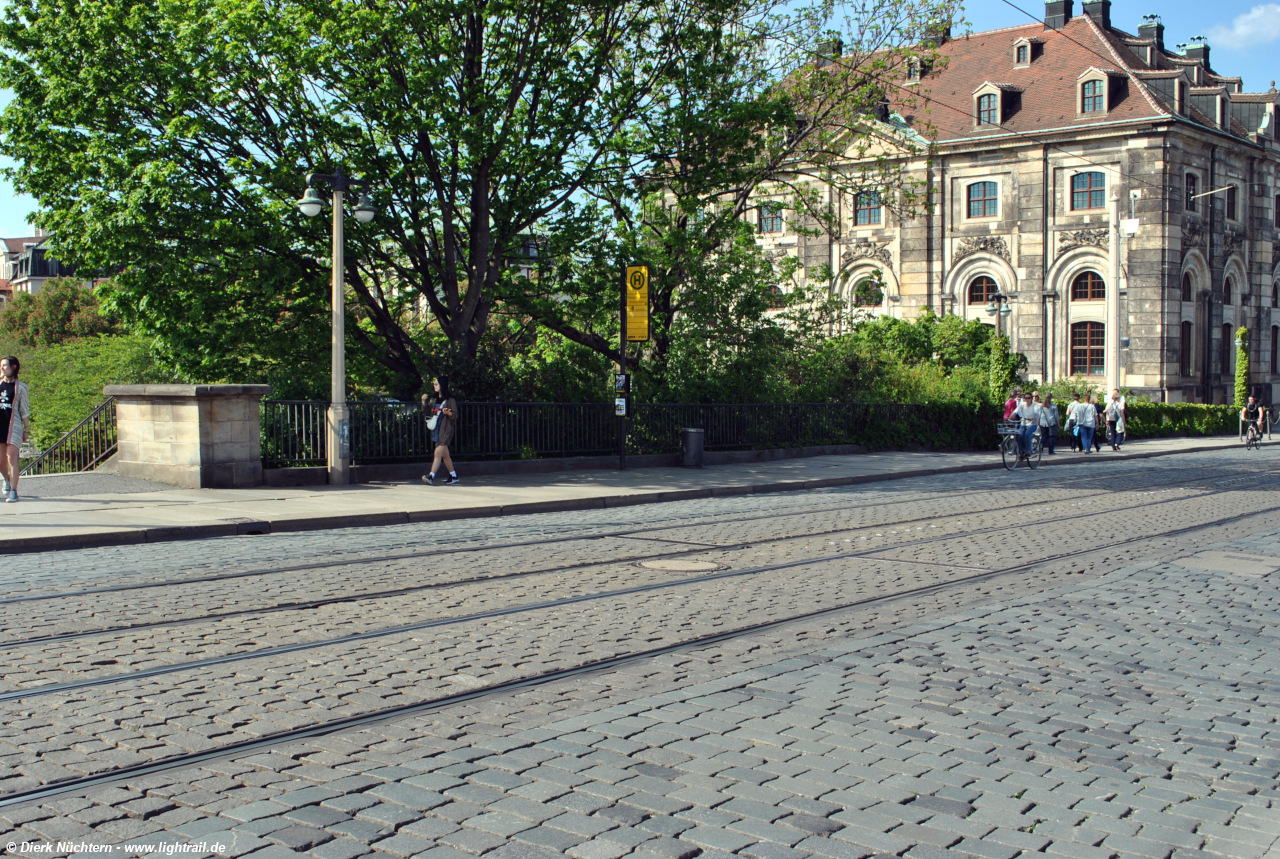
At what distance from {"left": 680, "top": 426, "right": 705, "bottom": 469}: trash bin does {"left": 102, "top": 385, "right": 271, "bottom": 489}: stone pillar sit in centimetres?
941

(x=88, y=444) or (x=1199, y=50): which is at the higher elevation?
(x=1199, y=50)

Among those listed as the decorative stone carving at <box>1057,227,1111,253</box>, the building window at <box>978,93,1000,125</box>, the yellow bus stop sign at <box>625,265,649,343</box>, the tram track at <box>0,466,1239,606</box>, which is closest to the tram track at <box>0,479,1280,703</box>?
the tram track at <box>0,466,1239,606</box>

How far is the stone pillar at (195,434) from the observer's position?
16.7 m

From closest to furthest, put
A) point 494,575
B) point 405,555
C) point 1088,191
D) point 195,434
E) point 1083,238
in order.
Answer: point 494,575 → point 405,555 → point 195,434 → point 1083,238 → point 1088,191

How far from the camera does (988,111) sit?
5516 centimetres

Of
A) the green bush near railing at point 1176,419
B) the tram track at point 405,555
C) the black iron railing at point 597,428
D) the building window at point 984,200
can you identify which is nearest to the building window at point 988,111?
the building window at point 984,200

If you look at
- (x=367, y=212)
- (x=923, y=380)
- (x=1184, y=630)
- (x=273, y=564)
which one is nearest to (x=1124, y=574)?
(x=1184, y=630)

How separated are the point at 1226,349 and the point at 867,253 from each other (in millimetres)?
19073

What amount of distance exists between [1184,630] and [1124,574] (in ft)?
7.92

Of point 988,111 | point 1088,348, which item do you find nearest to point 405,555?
point 1088,348

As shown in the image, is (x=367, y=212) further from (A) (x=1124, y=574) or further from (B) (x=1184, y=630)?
(B) (x=1184, y=630)

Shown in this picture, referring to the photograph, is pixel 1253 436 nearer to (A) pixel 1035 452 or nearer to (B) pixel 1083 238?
(B) pixel 1083 238

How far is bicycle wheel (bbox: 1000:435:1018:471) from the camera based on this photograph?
2655 cm

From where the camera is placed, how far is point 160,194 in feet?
59.8
